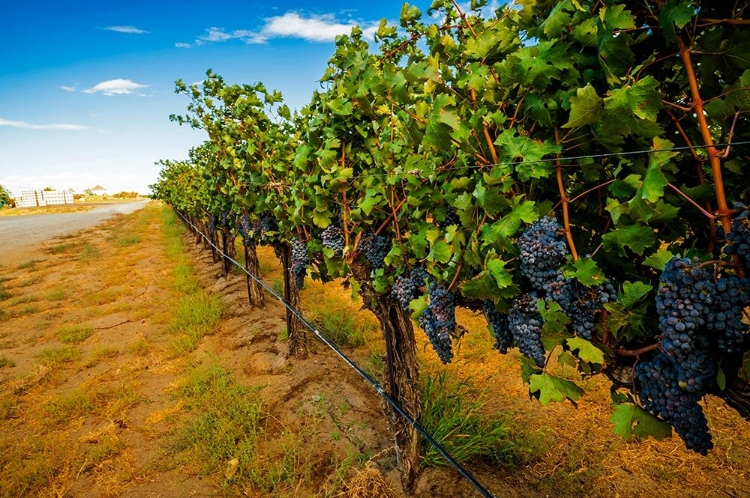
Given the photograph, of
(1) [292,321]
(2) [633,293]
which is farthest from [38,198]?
(2) [633,293]

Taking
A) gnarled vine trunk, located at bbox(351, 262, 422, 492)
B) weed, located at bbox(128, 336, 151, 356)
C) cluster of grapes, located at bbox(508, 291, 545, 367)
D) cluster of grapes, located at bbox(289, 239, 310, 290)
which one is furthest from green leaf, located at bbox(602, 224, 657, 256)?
weed, located at bbox(128, 336, 151, 356)

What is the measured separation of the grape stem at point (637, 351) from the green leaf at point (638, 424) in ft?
0.66

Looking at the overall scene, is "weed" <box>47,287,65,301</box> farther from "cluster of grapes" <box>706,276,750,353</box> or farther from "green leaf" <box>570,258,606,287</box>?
"cluster of grapes" <box>706,276,750,353</box>

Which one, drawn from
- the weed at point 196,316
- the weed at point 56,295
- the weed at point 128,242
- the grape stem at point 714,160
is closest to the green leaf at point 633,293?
the grape stem at point 714,160

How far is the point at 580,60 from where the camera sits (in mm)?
1664

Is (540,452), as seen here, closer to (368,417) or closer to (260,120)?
(368,417)

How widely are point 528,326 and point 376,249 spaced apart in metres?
1.79

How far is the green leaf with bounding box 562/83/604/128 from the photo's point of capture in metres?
1.42

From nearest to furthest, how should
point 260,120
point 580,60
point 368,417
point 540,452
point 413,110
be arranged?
1. point 580,60
2. point 413,110
3. point 540,452
4. point 368,417
5. point 260,120

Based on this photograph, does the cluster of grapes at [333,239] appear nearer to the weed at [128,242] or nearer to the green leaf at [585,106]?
the green leaf at [585,106]

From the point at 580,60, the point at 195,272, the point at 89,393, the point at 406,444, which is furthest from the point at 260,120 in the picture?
the point at 195,272

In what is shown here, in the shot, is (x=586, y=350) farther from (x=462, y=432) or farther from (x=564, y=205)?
(x=462, y=432)

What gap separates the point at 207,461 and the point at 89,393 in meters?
2.72

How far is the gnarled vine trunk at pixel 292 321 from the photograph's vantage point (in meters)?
6.36
